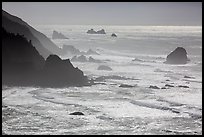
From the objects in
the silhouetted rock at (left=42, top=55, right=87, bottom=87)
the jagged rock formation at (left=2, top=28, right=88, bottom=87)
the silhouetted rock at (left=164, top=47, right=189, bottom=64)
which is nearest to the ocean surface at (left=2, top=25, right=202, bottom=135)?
the silhouetted rock at (left=42, top=55, right=87, bottom=87)

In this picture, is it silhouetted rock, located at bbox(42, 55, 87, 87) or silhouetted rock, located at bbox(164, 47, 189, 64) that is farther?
silhouetted rock, located at bbox(164, 47, 189, 64)

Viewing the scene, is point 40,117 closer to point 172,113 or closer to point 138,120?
point 138,120

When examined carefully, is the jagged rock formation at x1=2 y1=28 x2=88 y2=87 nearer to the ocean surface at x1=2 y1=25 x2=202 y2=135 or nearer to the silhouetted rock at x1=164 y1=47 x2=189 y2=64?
the ocean surface at x1=2 y1=25 x2=202 y2=135

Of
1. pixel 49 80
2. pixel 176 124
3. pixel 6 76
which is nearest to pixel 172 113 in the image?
pixel 176 124

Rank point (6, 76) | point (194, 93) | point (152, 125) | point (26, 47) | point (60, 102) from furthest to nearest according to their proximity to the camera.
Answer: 1. point (26, 47)
2. point (6, 76)
3. point (194, 93)
4. point (60, 102)
5. point (152, 125)

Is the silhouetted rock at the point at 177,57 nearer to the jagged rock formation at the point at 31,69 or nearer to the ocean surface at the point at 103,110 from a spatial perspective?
the ocean surface at the point at 103,110

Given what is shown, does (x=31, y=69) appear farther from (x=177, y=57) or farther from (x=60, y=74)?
(x=177, y=57)

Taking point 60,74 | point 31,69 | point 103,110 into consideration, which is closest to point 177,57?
point 60,74

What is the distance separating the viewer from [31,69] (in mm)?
60562

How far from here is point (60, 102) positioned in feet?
138

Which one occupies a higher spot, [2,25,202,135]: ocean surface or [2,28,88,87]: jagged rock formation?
[2,28,88,87]: jagged rock formation

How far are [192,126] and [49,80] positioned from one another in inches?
1240

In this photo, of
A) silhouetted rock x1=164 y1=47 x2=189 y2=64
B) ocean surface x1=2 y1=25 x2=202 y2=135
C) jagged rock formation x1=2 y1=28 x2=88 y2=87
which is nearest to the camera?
ocean surface x1=2 y1=25 x2=202 y2=135

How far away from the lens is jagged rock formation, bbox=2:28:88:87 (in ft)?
189
